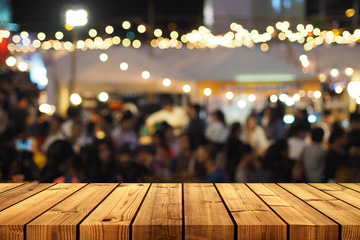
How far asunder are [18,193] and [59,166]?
6.21 feet

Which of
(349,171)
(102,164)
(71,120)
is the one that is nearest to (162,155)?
(102,164)

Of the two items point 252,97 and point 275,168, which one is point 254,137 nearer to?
point 252,97

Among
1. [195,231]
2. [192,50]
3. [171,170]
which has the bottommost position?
[171,170]

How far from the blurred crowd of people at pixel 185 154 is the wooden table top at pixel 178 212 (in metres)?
1.72

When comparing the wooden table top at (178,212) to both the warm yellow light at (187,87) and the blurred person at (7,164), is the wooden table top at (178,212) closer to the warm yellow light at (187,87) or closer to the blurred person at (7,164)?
the blurred person at (7,164)

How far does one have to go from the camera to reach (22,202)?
176cm

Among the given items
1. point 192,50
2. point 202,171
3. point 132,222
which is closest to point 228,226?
point 132,222

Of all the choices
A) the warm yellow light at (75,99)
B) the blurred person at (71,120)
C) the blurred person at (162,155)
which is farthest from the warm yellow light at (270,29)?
the blurred person at (162,155)

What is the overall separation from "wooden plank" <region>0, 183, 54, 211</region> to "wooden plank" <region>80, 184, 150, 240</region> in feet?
1.03

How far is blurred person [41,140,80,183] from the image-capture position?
371 cm

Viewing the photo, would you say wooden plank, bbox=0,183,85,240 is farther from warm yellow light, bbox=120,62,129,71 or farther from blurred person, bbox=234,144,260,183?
warm yellow light, bbox=120,62,129,71

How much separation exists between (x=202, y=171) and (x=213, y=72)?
11.3 feet

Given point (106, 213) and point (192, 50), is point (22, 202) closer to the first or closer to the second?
point (106, 213)

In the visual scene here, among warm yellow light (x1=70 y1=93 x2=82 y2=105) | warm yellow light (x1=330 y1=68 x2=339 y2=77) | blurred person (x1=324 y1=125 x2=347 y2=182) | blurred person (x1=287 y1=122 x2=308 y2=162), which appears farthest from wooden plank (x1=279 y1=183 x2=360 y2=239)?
warm yellow light (x1=330 y1=68 x2=339 y2=77)
